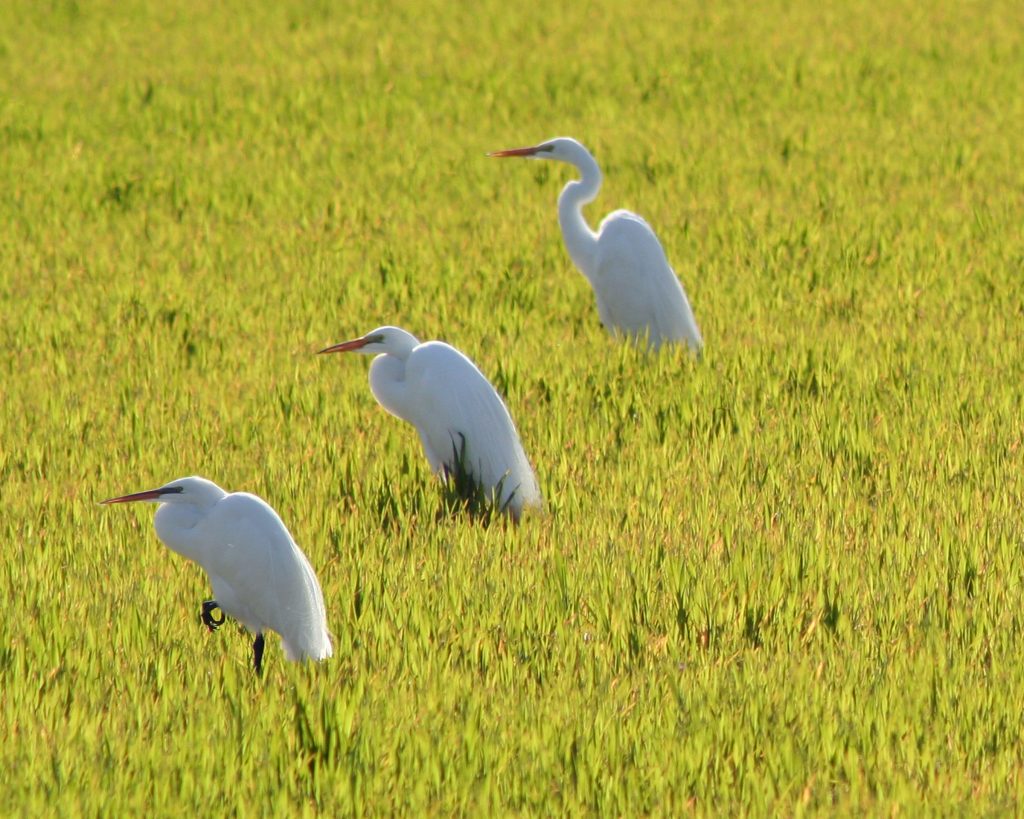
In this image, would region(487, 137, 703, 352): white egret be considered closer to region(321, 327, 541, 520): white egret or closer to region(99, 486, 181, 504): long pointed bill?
region(321, 327, 541, 520): white egret

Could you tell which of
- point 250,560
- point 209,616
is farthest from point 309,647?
point 209,616

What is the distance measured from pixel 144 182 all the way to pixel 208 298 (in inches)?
101

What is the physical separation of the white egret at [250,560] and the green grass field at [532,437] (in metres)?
0.10

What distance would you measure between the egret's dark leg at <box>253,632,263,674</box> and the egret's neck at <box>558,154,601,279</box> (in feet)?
13.3

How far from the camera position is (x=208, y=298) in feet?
25.5

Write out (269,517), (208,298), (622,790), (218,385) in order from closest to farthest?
1. (622,790)
2. (269,517)
3. (218,385)
4. (208,298)

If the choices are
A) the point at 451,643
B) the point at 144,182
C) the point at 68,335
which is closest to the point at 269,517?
the point at 451,643

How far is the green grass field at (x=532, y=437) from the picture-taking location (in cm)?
328

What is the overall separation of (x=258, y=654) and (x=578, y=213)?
4251 mm

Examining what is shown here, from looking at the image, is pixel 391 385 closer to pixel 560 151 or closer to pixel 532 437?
pixel 532 437

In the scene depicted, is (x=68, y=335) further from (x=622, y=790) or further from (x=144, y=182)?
(x=622, y=790)

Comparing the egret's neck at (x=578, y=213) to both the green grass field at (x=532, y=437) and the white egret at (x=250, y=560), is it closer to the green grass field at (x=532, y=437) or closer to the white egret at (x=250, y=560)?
→ the green grass field at (x=532, y=437)

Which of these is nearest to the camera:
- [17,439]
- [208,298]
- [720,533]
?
[720,533]

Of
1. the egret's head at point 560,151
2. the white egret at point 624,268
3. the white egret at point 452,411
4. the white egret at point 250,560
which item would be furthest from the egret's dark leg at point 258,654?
the egret's head at point 560,151
